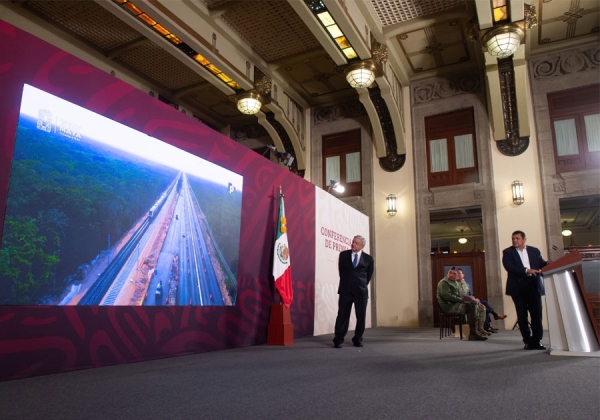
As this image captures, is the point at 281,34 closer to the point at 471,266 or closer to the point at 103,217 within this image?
the point at 103,217

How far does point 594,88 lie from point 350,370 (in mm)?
8872

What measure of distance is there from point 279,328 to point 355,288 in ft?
3.57

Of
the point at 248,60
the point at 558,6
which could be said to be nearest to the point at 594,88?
the point at 558,6

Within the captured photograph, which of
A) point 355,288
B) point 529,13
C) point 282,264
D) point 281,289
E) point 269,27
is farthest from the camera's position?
point 269,27

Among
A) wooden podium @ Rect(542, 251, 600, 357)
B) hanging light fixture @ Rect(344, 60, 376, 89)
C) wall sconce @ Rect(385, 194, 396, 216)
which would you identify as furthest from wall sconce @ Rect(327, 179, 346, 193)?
wooden podium @ Rect(542, 251, 600, 357)

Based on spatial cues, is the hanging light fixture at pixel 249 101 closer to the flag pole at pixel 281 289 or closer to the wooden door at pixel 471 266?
the flag pole at pixel 281 289

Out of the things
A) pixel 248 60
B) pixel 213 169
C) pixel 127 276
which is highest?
pixel 248 60

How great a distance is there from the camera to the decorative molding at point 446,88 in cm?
1010

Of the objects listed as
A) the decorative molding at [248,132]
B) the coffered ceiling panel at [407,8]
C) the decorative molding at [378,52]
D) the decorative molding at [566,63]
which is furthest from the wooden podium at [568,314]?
the decorative molding at [248,132]

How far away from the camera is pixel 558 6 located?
826 centimetres

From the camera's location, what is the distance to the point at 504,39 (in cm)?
747

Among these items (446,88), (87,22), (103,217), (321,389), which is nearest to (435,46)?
(446,88)

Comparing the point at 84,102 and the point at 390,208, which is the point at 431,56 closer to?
the point at 390,208

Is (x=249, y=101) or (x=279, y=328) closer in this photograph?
(x=279, y=328)
